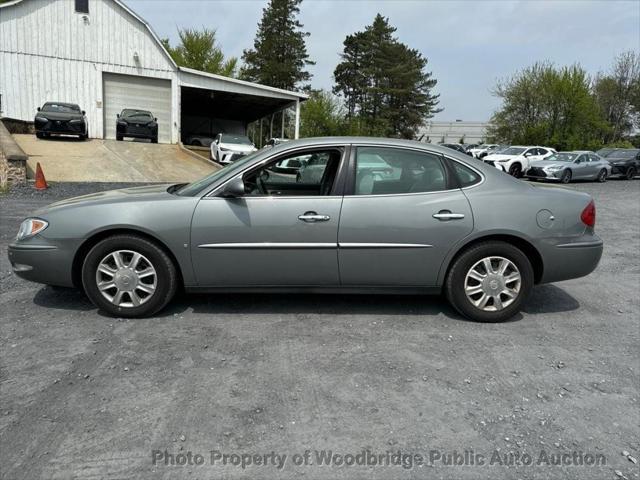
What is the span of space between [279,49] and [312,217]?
48673 mm

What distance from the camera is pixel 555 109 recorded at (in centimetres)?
3969

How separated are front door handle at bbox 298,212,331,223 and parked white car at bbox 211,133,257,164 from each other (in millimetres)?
15098

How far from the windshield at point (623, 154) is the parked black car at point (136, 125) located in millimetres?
21928

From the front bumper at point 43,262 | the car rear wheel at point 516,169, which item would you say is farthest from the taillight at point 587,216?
the car rear wheel at point 516,169

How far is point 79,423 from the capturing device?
8.27 feet

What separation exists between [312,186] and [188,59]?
160 ft

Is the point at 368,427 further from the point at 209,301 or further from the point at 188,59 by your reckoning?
the point at 188,59

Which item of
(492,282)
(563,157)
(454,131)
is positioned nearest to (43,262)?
(492,282)

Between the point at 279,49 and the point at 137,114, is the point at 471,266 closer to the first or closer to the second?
the point at 137,114

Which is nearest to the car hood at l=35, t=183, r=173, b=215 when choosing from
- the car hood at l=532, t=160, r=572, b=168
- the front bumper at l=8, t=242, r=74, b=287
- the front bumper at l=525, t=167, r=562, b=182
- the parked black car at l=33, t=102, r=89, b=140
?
the front bumper at l=8, t=242, r=74, b=287

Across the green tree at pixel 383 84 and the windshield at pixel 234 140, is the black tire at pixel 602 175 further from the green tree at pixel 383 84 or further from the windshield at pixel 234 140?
the green tree at pixel 383 84

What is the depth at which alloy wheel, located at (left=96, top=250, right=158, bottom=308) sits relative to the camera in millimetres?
3857

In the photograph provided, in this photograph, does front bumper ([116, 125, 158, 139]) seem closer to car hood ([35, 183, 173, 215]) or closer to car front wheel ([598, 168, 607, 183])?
car hood ([35, 183, 173, 215])

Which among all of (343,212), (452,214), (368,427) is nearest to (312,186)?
(343,212)
